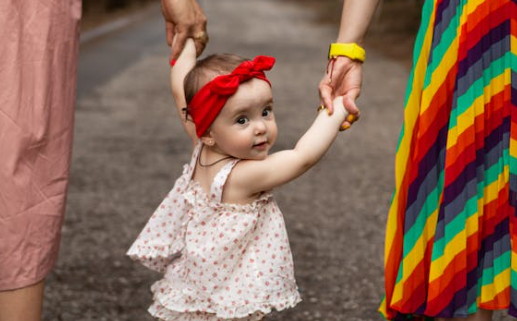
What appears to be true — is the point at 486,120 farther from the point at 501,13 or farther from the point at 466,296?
the point at 466,296

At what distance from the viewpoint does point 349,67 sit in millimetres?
2582

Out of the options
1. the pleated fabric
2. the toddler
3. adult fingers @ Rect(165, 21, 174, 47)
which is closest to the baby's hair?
the toddler

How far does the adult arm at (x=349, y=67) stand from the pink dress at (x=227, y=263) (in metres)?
0.32

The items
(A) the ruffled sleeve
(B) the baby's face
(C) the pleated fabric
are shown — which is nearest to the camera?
(C) the pleated fabric

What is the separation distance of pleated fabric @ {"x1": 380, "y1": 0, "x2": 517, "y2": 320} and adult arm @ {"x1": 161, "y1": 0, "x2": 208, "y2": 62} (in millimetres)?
670

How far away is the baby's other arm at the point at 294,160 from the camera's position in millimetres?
2439

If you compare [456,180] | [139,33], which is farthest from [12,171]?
[139,33]

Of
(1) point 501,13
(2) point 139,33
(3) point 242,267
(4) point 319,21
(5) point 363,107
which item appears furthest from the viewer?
(4) point 319,21

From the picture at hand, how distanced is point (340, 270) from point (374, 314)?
62 centimetres

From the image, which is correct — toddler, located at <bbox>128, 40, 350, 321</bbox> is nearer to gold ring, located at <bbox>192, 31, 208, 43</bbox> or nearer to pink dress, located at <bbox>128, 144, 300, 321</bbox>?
pink dress, located at <bbox>128, 144, 300, 321</bbox>

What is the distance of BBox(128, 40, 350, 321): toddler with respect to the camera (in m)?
2.44

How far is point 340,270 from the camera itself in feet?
14.4

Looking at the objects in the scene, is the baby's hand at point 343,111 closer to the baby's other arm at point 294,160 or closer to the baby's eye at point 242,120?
the baby's other arm at point 294,160

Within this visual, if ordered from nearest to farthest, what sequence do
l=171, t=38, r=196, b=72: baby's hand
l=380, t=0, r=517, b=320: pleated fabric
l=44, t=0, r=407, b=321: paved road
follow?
1. l=380, t=0, r=517, b=320: pleated fabric
2. l=171, t=38, r=196, b=72: baby's hand
3. l=44, t=0, r=407, b=321: paved road
